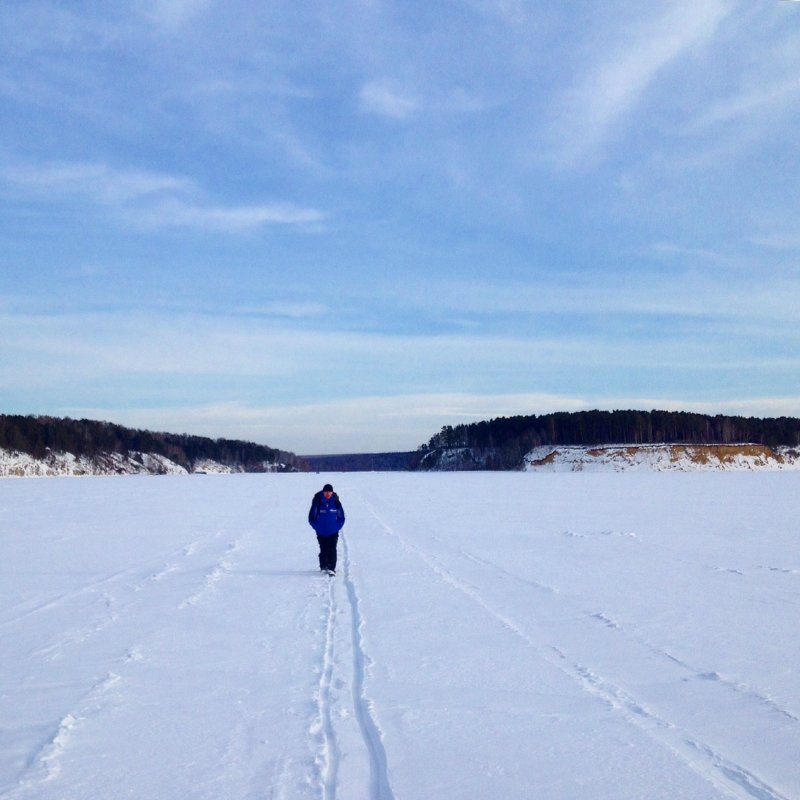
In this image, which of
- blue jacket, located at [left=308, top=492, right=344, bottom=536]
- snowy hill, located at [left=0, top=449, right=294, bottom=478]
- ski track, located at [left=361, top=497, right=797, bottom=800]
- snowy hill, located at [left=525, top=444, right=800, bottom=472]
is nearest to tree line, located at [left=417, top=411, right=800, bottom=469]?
snowy hill, located at [left=525, top=444, right=800, bottom=472]

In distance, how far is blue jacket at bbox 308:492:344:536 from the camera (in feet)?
38.1

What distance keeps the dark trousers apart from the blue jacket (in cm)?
8

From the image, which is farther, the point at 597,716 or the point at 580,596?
the point at 580,596

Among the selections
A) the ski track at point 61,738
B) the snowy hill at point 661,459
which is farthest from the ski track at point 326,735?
the snowy hill at point 661,459

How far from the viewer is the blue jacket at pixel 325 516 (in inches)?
457

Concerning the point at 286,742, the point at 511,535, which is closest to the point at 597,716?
the point at 286,742

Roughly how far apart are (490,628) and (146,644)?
339cm

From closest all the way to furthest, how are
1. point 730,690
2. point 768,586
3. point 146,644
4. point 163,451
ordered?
point 730,690, point 146,644, point 768,586, point 163,451

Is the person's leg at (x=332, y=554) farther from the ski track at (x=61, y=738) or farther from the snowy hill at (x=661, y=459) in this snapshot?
the snowy hill at (x=661, y=459)

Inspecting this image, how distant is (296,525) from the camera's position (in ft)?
67.3

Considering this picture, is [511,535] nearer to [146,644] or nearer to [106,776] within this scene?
[146,644]

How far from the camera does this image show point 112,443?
14300cm

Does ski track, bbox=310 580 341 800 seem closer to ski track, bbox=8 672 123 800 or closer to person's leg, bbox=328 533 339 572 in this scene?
ski track, bbox=8 672 123 800

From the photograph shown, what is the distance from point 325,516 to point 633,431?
113 meters
